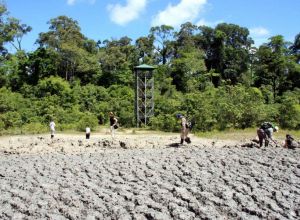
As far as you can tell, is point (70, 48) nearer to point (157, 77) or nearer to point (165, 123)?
point (157, 77)

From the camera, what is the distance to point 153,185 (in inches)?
410

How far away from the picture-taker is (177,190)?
31.8ft

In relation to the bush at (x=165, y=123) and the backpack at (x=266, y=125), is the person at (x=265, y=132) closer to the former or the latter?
the backpack at (x=266, y=125)

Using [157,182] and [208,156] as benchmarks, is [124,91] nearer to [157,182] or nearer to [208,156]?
[208,156]

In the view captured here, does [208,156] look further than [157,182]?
Yes

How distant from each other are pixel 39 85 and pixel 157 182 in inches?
1175

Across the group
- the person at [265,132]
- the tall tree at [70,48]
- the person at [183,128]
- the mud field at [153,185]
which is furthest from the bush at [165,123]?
the tall tree at [70,48]

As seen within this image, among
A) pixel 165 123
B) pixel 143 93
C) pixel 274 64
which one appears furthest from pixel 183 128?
pixel 274 64

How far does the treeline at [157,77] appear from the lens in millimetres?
27031

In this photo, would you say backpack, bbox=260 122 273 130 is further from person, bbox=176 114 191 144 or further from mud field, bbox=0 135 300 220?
person, bbox=176 114 191 144

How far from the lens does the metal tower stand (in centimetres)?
2919

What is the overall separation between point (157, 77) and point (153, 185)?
1246 inches

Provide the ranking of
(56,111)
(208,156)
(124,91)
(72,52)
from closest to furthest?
(208,156), (56,111), (124,91), (72,52)

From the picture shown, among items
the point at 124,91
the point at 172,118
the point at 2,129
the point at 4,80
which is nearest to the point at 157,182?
the point at 172,118
